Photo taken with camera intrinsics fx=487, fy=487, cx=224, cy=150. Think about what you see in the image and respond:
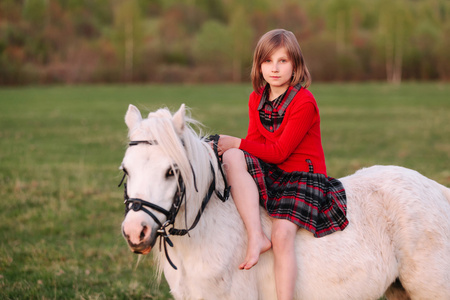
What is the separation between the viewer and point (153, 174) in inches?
116

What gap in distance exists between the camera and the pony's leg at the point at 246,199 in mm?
3408

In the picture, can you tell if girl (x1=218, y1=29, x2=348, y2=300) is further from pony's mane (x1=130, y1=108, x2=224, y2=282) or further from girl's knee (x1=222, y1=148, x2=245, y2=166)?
pony's mane (x1=130, y1=108, x2=224, y2=282)

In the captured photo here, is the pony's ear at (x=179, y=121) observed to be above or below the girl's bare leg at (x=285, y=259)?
above

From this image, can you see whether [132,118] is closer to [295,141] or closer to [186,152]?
[186,152]

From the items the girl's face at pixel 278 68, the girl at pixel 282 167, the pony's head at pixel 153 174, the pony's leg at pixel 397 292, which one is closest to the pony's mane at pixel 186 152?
the pony's head at pixel 153 174

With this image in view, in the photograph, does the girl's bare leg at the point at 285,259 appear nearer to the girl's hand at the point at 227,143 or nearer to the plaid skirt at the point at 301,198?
the plaid skirt at the point at 301,198

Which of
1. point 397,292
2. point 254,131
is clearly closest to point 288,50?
point 254,131

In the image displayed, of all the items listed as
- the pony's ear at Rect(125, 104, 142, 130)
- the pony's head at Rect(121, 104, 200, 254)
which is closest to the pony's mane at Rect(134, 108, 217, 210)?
the pony's head at Rect(121, 104, 200, 254)

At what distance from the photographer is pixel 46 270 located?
6109 millimetres

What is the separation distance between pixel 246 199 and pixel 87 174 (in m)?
9.32

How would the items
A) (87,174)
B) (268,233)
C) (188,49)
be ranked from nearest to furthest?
(268,233), (87,174), (188,49)

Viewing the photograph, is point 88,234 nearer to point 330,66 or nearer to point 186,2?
point 330,66

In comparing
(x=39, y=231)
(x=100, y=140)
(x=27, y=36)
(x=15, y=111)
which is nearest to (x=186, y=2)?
(x=27, y=36)

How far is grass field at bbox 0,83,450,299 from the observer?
587 cm
